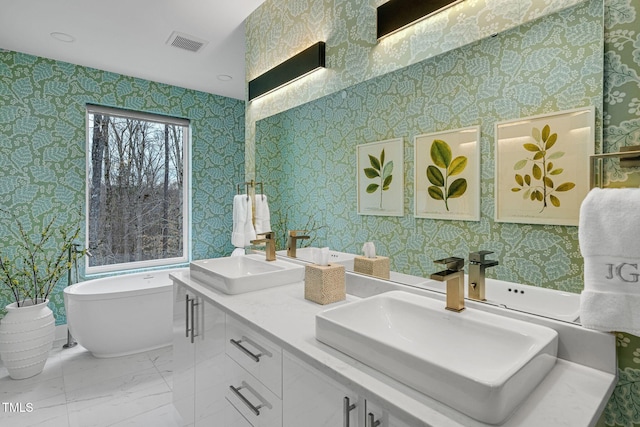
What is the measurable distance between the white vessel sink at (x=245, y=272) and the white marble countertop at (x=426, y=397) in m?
0.34

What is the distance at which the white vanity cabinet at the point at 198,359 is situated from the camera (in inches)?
56.2

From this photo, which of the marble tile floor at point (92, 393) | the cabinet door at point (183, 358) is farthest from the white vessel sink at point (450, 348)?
the marble tile floor at point (92, 393)

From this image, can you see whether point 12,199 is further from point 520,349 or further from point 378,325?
point 520,349

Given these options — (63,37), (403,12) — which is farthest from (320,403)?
(63,37)

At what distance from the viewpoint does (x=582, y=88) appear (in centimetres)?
94

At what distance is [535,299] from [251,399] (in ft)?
3.28

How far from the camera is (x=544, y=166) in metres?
1.02

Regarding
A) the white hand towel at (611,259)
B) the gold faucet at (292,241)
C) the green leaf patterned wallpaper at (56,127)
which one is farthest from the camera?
the green leaf patterned wallpaper at (56,127)

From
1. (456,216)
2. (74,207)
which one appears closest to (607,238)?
(456,216)

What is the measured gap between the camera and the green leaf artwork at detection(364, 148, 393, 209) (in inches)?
57.9

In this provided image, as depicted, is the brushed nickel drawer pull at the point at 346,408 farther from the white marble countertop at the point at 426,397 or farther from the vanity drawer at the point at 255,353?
the vanity drawer at the point at 255,353

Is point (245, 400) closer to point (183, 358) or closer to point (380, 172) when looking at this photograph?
point (183, 358)

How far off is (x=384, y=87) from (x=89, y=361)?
3.06 metres

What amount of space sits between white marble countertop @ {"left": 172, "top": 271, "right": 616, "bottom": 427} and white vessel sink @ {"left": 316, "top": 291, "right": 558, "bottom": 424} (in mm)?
19
